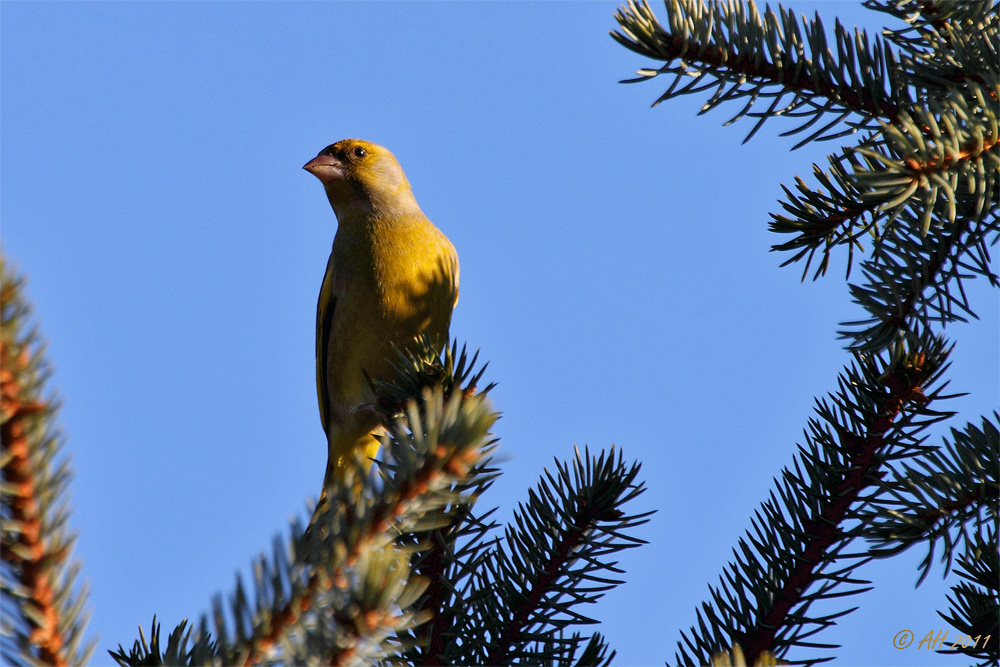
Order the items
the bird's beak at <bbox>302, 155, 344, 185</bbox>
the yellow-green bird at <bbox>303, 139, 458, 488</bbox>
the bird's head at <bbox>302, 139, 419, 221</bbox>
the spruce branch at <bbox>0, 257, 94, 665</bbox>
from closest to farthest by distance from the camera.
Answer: the spruce branch at <bbox>0, 257, 94, 665</bbox> → the yellow-green bird at <bbox>303, 139, 458, 488</bbox> → the bird's head at <bbox>302, 139, 419, 221</bbox> → the bird's beak at <bbox>302, 155, 344, 185</bbox>

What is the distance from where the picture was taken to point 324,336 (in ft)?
15.0

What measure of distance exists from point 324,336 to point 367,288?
2.04 feet

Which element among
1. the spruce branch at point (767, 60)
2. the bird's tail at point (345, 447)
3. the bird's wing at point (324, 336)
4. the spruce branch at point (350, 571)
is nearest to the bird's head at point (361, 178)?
the bird's wing at point (324, 336)

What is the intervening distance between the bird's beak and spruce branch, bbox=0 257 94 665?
4.10 m

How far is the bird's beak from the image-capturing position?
16.4 ft

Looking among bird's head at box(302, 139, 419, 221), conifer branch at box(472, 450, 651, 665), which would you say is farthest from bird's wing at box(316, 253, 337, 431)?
conifer branch at box(472, 450, 651, 665)

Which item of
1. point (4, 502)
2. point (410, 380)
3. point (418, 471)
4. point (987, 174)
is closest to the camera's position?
point (4, 502)

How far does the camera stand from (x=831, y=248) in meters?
1.98

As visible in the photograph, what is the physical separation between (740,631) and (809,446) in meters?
0.45

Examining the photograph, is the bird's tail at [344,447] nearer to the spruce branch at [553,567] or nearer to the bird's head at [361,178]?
the bird's head at [361,178]

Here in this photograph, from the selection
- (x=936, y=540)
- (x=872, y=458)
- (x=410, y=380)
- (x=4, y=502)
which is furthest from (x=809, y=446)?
(x=4, y=502)

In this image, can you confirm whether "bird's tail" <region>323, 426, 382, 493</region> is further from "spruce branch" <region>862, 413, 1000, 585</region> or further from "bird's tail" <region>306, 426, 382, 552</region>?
"spruce branch" <region>862, 413, 1000, 585</region>

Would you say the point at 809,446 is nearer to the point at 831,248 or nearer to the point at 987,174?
the point at 831,248

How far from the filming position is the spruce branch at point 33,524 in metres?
1.00
